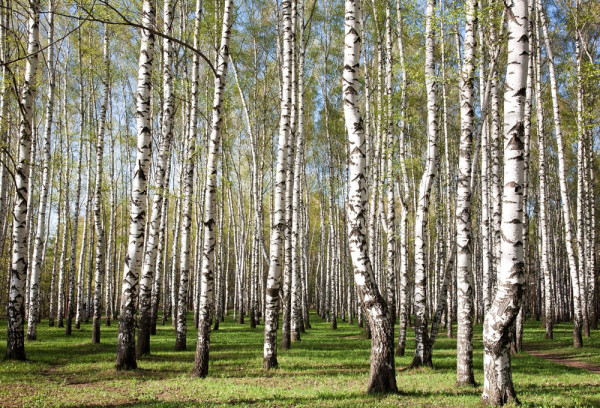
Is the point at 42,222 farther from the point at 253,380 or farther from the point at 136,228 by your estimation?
the point at 253,380

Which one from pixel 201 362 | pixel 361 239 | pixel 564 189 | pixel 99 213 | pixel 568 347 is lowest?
pixel 568 347

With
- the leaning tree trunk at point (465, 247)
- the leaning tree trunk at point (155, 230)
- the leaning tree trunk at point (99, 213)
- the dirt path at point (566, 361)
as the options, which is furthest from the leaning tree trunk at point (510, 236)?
the leaning tree trunk at point (99, 213)

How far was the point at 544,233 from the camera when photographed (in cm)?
1446

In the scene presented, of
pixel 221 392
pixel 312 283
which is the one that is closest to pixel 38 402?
pixel 221 392

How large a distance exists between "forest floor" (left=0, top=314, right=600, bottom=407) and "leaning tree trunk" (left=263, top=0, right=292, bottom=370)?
608 millimetres

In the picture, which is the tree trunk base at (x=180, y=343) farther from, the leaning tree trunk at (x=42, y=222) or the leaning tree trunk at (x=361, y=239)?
the leaning tree trunk at (x=361, y=239)

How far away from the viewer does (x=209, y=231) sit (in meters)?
7.95

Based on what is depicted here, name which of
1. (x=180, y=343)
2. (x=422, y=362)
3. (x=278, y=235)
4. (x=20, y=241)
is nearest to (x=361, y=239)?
(x=278, y=235)

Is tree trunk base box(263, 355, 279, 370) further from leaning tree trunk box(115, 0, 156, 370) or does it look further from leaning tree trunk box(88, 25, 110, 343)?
leaning tree trunk box(88, 25, 110, 343)

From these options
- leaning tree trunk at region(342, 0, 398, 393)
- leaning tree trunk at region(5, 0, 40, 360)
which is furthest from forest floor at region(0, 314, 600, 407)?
leaning tree trunk at region(5, 0, 40, 360)

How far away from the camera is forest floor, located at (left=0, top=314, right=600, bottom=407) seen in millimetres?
6047

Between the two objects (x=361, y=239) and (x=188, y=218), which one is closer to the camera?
(x=361, y=239)

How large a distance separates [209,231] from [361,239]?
10.5 feet

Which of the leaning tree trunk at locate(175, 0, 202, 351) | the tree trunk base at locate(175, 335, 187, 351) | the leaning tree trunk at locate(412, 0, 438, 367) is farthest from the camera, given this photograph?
the tree trunk base at locate(175, 335, 187, 351)
